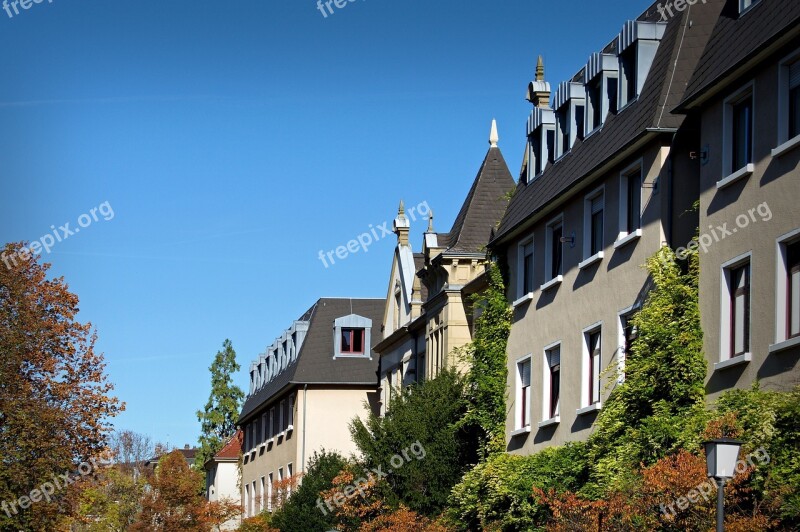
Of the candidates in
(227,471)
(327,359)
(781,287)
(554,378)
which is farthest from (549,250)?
(227,471)

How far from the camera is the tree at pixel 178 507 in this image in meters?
60.6

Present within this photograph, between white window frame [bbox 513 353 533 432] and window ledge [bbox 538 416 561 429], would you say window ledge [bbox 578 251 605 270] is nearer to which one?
window ledge [bbox 538 416 561 429]

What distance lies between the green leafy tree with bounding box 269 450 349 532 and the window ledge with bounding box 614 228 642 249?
1956 centimetres

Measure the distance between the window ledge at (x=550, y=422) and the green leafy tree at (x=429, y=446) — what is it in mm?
5638

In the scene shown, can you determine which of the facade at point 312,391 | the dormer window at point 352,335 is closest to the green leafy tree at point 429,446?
the facade at point 312,391

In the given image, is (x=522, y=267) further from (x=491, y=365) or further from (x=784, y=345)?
(x=784, y=345)

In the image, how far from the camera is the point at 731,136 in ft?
71.8

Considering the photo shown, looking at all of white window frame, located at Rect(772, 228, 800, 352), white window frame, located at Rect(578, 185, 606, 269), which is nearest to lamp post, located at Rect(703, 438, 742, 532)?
white window frame, located at Rect(772, 228, 800, 352)

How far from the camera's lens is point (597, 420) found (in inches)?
1027

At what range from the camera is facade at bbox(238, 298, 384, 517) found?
195 feet

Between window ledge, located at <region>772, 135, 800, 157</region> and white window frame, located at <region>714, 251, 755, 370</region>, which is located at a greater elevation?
window ledge, located at <region>772, 135, 800, 157</region>

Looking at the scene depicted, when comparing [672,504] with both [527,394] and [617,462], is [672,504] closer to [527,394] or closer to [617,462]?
[617,462]

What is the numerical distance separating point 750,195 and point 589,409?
7.66 meters

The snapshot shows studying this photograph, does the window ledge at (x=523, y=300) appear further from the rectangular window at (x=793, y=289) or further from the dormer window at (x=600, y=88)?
the rectangular window at (x=793, y=289)
